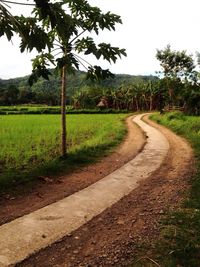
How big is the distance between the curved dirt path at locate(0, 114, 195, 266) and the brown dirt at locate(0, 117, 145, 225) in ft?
3.79

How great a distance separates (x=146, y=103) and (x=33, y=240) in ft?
228

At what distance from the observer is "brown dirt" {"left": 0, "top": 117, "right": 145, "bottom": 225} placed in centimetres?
621

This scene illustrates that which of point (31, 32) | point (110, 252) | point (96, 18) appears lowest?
point (110, 252)

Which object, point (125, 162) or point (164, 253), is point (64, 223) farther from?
point (125, 162)

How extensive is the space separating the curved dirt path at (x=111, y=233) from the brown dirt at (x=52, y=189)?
3.79 feet

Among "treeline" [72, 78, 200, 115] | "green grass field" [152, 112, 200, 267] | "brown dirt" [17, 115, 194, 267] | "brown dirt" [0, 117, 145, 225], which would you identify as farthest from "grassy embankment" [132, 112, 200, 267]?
"treeline" [72, 78, 200, 115]

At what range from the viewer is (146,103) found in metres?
73.2

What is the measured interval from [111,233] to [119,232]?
0.12 metres

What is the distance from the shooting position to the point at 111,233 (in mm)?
5312

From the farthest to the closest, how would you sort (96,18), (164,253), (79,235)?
(96,18), (79,235), (164,253)

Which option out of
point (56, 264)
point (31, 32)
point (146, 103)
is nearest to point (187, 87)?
point (146, 103)

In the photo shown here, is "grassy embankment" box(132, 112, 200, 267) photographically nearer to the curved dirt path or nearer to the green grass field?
the green grass field

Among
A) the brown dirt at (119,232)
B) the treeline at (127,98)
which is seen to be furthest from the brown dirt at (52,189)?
the treeline at (127,98)

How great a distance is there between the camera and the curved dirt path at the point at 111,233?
4.45 m
